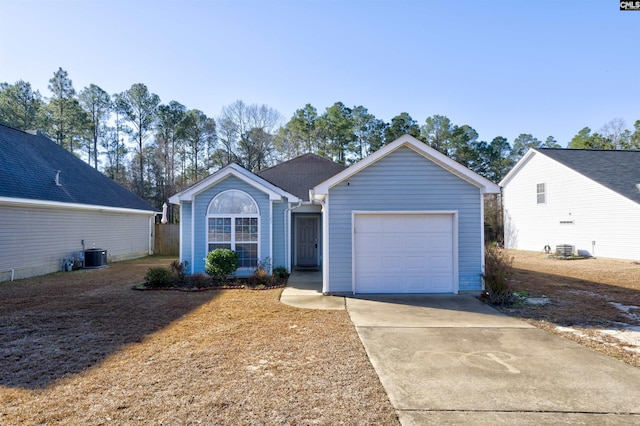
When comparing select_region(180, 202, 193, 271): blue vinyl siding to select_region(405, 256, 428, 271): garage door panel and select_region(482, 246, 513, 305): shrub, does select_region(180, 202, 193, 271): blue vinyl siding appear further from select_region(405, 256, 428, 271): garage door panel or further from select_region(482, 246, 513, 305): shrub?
select_region(482, 246, 513, 305): shrub

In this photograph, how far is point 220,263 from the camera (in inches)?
401

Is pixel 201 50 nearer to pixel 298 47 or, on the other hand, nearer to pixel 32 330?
pixel 298 47

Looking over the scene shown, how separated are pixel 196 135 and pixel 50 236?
2121cm

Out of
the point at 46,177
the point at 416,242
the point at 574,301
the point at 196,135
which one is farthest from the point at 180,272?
the point at 196,135

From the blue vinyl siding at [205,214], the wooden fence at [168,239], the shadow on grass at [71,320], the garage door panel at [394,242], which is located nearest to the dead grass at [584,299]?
the garage door panel at [394,242]

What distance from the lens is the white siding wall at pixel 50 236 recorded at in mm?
10829

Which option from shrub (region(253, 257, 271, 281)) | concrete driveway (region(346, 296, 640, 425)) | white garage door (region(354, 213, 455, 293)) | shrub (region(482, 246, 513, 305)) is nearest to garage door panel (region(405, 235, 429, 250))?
white garage door (region(354, 213, 455, 293))

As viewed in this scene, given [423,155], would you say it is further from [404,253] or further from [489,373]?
[489,373]

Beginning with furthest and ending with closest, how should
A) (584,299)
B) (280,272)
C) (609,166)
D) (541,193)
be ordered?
(541,193) < (609,166) < (280,272) < (584,299)

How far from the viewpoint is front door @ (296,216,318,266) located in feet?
46.4

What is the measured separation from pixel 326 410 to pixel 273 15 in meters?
10.5

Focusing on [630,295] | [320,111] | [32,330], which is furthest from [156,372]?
[320,111]

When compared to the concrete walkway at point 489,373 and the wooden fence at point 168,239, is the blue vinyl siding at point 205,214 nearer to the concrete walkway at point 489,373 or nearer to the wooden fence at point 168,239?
the concrete walkway at point 489,373

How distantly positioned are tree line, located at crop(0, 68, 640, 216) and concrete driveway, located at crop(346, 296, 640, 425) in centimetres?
2555
